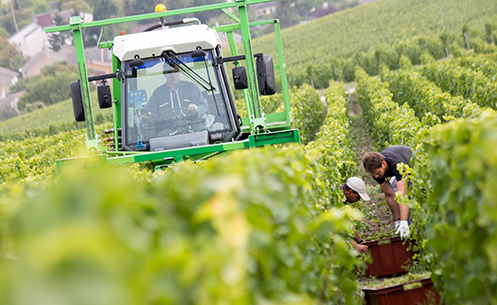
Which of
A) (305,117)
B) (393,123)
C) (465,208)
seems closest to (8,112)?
(305,117)

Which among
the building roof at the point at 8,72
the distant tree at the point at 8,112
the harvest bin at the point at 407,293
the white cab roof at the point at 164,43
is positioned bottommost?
the harvest bin at the point at 407,293

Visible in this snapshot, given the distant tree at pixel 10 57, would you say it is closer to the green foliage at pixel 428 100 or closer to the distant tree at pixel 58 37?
the distant tree at pixel 58 37

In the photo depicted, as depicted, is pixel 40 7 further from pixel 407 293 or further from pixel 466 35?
pixel 407 293

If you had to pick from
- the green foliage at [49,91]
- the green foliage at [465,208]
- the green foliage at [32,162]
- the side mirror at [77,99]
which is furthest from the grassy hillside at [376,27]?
the green foliage at [465,208]

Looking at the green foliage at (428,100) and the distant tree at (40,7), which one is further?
the distant tree at (40,7)

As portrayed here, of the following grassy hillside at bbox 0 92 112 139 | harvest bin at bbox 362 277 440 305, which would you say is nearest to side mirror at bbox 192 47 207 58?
harvest bin at bbox 362 277 440 305

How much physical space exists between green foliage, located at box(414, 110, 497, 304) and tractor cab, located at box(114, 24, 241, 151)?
124 inches

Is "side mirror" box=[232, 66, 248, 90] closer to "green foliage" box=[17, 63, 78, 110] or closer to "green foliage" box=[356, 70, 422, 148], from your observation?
"green foliage" box=[356, 70, 422, 148]

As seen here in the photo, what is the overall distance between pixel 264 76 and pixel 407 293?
10.0 ft

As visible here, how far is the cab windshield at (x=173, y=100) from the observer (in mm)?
7152

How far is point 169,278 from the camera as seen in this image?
1935mm

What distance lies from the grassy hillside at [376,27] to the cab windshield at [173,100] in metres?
40.0

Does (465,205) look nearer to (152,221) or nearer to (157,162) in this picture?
(152,221)

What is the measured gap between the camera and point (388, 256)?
6270 mm
